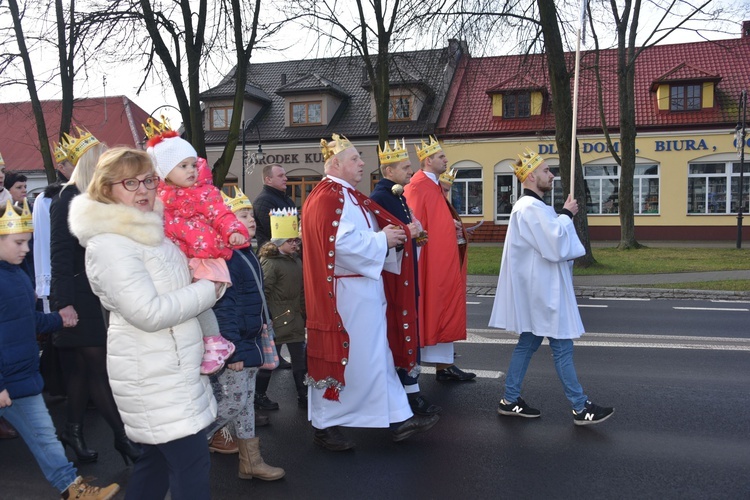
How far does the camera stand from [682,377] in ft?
21.9

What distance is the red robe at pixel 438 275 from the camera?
6.20 meters

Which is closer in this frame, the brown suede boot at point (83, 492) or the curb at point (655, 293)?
the brown suede boot at point (83, 492)

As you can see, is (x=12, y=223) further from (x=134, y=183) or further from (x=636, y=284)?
(x=636, y=284)

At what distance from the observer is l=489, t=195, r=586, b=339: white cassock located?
5.23m

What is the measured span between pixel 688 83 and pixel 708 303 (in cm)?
2085

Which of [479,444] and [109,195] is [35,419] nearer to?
[109,195]

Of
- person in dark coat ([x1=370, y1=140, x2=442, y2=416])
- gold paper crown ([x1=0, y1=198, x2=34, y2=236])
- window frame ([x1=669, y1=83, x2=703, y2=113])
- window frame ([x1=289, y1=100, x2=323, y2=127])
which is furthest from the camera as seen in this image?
window frame ([x1=289, y1=100, x2=323, y2=127])

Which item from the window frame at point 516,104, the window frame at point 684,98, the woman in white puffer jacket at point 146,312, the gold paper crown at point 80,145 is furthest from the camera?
the window frame at point 516,104

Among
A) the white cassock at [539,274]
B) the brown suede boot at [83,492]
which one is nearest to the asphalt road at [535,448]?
the brown suede boot at [83,492]

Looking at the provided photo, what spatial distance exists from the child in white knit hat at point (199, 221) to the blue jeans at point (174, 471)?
34 centimetres

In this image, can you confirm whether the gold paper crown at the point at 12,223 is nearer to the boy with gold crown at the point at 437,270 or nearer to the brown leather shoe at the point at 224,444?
the brown leather shoe at the point at 224,444

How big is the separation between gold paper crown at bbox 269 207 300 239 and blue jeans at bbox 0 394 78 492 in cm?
227

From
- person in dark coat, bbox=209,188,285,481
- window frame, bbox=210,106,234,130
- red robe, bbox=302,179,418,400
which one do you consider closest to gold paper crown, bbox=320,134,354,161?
red robe, bbox=302,179,418,400

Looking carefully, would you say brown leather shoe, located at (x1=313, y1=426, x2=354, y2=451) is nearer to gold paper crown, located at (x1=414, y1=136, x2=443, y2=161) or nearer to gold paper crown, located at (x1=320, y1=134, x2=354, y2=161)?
gold paper crown, located at (x1=320, y1=134, x2=354, y2=161)
